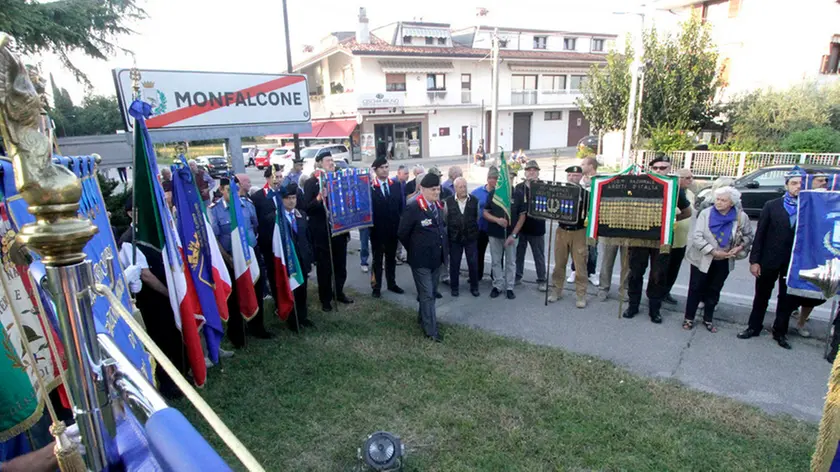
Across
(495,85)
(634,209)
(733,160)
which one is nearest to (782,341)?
(634,209)

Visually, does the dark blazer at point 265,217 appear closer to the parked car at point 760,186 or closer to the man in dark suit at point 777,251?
the man in dark suit at point 777,251

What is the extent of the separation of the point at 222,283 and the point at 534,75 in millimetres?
37441

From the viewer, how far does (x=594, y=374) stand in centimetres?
472

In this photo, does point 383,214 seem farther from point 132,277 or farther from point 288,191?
point 132,277

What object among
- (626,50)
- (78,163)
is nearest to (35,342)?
(78,163)

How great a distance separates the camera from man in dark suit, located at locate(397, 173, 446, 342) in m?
5.64

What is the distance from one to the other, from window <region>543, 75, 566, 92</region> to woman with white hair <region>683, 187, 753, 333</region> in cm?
3593

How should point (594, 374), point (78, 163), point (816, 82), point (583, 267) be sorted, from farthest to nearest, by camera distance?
point (816, 82) < point (583, 267) < point (594, 374) < point (78, 163)

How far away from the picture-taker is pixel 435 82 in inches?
1357

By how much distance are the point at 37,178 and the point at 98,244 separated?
2.20 meters

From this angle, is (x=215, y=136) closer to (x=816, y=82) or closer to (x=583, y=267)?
(x=583, y=267)

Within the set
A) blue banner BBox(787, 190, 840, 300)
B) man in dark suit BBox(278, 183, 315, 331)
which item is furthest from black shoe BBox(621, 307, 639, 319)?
man in dark suit BBox(278, 183, 315, 331)

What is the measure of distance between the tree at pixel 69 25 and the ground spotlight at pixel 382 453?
6945 millimetres

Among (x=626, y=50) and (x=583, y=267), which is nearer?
(x=583, y=267)
